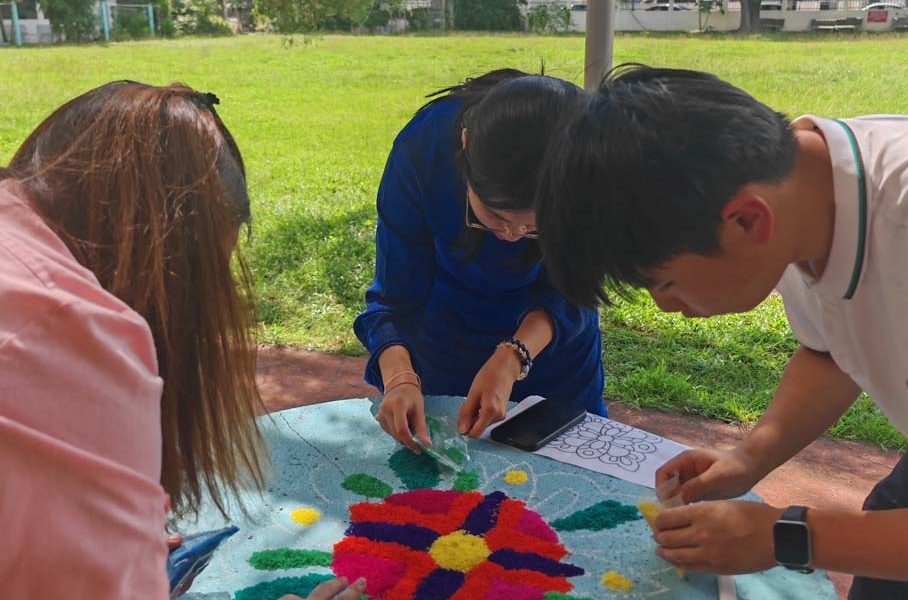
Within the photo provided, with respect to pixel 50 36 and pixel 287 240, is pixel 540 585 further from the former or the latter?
pixel 50 36

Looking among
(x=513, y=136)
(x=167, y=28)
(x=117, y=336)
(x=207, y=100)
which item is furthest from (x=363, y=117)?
(x=117, y=336)

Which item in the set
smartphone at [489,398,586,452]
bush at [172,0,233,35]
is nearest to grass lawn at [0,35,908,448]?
bush at [172,0,233,35]

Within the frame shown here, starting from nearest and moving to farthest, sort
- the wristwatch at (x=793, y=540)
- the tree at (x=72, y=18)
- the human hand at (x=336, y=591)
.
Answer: the wristwatch at (x=793, y=540) < the human hand at (x=336, y=591) < the tree at (x=72, y=18)

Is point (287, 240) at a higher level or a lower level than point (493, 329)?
lower

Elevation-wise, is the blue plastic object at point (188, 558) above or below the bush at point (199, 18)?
below

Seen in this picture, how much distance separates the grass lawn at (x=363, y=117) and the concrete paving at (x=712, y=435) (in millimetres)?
88

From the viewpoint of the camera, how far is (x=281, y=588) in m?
1.38

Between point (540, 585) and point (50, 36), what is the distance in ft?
46.0

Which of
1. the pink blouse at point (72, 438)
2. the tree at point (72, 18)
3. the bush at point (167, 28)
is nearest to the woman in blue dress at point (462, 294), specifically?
the pink blouse at point (72, 438)

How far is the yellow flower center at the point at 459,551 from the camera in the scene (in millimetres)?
1455

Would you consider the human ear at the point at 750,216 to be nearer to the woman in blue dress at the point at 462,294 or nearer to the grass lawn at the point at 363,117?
the woman in blue dress at the point at 462,294

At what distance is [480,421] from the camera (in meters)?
1.77

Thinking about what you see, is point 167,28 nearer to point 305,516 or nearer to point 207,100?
point 305,516

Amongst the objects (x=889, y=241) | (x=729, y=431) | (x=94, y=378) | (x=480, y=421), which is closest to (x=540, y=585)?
(x=480, y=421)
